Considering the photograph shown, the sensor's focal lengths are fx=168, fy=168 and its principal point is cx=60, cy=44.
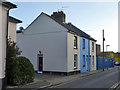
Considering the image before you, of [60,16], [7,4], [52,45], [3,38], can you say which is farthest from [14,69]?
[60,16]

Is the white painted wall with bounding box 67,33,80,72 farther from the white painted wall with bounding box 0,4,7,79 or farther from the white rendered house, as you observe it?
the white painted wall with bounding box 0,4,7,79

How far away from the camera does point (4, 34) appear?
10.8 metres

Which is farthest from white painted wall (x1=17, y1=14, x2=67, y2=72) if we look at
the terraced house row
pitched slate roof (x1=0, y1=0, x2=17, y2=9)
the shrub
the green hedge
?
pitched slate roof (x1=0, y1=0, x2=17, y2=9)

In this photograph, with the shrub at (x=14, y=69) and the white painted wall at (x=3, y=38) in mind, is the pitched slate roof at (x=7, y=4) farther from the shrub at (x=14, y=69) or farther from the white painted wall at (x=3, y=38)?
the shrub at (x=14, y=69)

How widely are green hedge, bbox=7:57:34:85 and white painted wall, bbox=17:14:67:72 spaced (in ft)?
25.4

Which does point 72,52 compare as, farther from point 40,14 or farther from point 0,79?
point 0,79

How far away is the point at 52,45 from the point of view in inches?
824

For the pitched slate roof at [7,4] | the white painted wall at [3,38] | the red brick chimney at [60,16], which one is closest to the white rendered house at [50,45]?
the red brick chimney at [60,16]

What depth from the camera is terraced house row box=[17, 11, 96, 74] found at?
20.2 meters

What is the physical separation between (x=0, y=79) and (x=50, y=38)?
38.3 feet

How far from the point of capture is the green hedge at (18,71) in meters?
11.6

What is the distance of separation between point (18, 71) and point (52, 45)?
9.49 metres

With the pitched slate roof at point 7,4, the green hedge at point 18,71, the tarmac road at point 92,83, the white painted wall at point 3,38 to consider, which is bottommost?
the tarmac road at point 92,83

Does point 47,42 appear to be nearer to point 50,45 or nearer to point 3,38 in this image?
point 50,45
